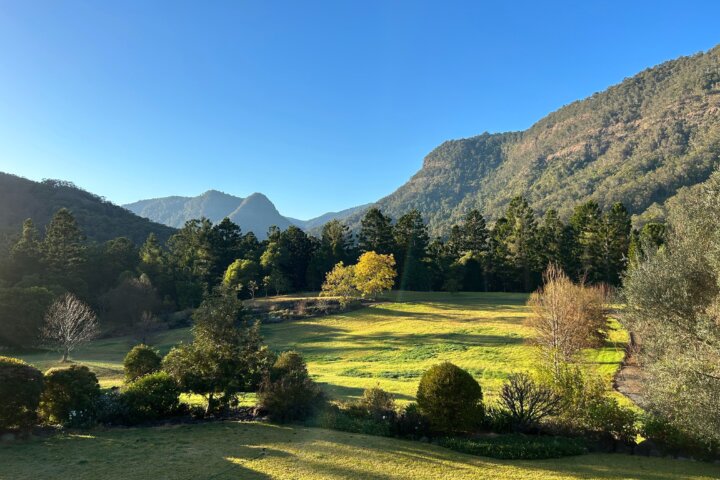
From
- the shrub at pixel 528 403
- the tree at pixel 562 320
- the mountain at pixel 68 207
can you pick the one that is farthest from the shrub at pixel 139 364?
the mountain at pixel 68 207

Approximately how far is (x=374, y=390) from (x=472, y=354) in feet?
59.9

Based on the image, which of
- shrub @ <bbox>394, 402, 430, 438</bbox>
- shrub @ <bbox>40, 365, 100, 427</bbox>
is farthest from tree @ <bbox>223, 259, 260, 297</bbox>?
shrub @ <bbox>394, 402, 430, 438</bbox>

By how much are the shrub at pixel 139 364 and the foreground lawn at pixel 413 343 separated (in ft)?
30.4

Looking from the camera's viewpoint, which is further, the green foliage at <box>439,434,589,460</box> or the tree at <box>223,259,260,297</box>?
the tree at <box>223,259,260,297</box>

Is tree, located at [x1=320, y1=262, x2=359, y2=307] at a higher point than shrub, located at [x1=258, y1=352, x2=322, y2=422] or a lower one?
higher

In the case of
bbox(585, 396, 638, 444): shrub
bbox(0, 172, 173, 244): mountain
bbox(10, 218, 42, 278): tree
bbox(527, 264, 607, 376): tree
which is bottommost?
bbox(585, 396, 638, 444): shrub

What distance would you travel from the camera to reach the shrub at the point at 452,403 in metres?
13.1

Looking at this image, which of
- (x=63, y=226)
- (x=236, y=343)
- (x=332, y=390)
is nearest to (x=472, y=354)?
(x=332, y=390)

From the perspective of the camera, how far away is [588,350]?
30.0 meters

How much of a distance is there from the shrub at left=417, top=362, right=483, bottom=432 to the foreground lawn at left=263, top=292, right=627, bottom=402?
6.16 m

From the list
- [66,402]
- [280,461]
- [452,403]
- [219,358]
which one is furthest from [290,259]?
[280,461]

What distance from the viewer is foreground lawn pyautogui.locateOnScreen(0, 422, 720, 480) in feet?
32.6

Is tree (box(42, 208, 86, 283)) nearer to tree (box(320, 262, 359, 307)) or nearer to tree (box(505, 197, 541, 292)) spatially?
tree (box(320, 262, 359, 307))

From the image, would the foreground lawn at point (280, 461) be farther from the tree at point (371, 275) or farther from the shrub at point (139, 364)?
the tree at point (371, 275)
